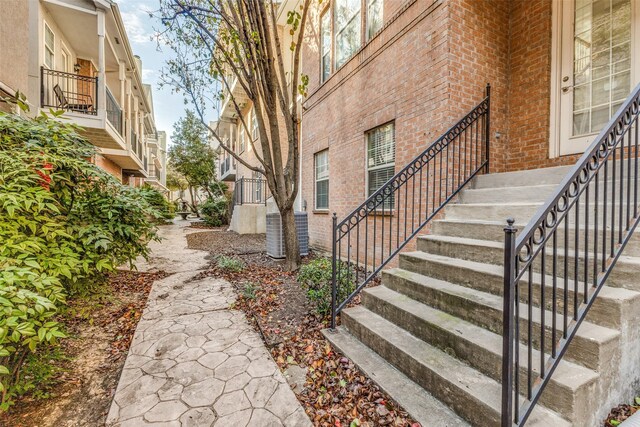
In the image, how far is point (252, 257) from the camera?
674 cm

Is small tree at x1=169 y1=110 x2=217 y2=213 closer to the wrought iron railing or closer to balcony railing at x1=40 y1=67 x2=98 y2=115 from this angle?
the wrought iron railing

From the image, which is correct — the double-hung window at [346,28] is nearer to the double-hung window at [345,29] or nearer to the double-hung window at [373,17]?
the double-hung window at [345,29]

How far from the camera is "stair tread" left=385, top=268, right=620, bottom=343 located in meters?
1.75

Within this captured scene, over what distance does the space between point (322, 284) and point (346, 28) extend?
5.51 metres

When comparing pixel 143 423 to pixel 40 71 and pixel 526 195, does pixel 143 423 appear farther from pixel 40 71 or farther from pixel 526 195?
pixel 40 71

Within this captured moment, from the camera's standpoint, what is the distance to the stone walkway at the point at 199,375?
2.04 m

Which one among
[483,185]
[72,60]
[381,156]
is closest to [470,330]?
[483,185]

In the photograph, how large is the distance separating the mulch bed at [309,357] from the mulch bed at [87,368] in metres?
1.30

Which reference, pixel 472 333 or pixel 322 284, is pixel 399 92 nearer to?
pixel 322 284

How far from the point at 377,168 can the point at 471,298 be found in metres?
3.38

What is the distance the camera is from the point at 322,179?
7.41m

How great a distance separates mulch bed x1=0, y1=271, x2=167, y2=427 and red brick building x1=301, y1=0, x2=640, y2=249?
414cm

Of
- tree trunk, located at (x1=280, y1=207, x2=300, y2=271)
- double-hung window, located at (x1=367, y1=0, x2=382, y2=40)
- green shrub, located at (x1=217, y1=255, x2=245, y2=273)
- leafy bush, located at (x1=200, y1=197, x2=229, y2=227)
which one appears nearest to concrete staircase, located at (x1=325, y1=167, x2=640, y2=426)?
tree trunk, located at (x1=280, y1=207, x2=300, y2=271)

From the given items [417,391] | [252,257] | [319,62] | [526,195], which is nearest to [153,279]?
[252,257]
